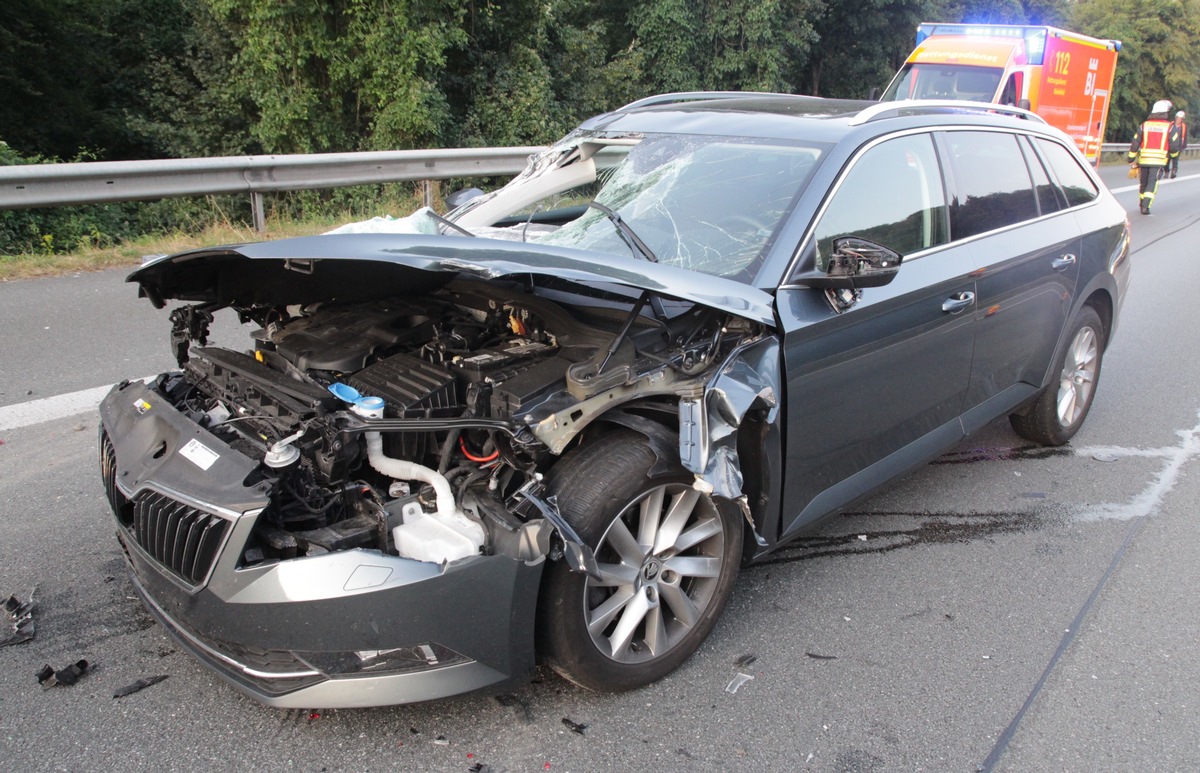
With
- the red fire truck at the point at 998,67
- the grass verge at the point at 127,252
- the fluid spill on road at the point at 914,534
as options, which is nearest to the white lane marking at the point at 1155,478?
the fluid spill on road at the point at 914,534

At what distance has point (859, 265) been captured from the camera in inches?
117

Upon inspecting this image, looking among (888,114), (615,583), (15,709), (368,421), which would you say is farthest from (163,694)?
(888,114)

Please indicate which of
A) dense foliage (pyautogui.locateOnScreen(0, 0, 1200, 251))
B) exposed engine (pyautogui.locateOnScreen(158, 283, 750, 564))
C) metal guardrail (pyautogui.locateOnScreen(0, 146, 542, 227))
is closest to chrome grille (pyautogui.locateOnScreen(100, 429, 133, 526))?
exposed engine (pyautogui.locateOnScreen(158, 283, 750, 564))

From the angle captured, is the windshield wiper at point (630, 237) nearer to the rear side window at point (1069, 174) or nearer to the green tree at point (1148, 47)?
the rear side window at point (1069, 174)

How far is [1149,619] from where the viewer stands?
338 centimetres

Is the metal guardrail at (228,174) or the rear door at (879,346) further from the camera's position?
the metal guardrail at (228,174)

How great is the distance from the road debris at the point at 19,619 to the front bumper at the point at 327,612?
77 centimetres

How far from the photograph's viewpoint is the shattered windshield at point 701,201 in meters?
3.26

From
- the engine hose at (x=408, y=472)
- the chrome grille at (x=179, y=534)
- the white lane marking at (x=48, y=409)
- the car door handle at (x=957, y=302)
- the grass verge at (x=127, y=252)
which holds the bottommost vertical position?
the white lane marking at (x=48, y=409)

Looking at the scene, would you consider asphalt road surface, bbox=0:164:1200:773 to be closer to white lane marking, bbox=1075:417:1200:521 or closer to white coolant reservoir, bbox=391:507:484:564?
white lane marking, bbox=1075:417:1200:521

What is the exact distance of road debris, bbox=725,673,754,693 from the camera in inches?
113

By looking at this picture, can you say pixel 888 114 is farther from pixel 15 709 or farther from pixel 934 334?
pixel 15 709

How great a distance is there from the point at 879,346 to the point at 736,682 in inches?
52.9

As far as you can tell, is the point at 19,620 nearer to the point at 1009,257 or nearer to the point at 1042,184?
the point at 1009,257
